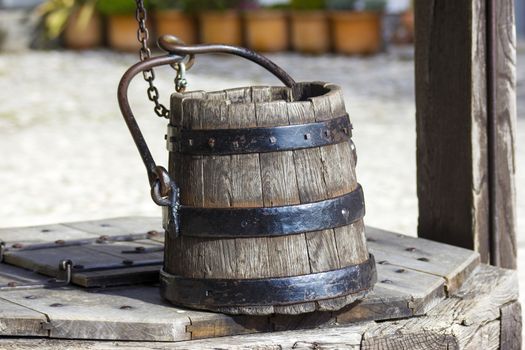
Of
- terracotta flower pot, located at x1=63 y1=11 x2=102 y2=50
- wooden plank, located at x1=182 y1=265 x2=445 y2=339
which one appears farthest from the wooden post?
terracotta flower pot, located at x1=63 y1=11 x2=102 y2=50

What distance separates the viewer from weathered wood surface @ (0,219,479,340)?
8.73 feet

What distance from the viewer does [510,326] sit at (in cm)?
315

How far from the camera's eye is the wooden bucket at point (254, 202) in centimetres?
265

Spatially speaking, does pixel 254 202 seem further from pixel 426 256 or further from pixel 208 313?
pixel 426 256

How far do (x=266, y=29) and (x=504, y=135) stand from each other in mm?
9551

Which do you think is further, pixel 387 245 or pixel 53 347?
pixel 387 245

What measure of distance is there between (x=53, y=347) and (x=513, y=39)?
1.75m

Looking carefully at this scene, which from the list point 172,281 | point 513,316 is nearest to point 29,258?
point 172,281

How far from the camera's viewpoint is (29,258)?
10.8 ft

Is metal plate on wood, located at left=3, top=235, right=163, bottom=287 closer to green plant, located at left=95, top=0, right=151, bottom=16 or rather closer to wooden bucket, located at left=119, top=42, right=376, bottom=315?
wooden bucket, located at left=119, top=42, right=376, bottom=315

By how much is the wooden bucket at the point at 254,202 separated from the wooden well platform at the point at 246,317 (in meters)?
0.08

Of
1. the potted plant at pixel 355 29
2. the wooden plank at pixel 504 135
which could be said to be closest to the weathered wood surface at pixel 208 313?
the wooden plank at pixel 504 135

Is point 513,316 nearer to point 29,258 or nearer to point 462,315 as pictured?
point 462,315

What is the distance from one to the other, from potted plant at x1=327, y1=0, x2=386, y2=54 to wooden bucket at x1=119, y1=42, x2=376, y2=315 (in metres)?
10.2
